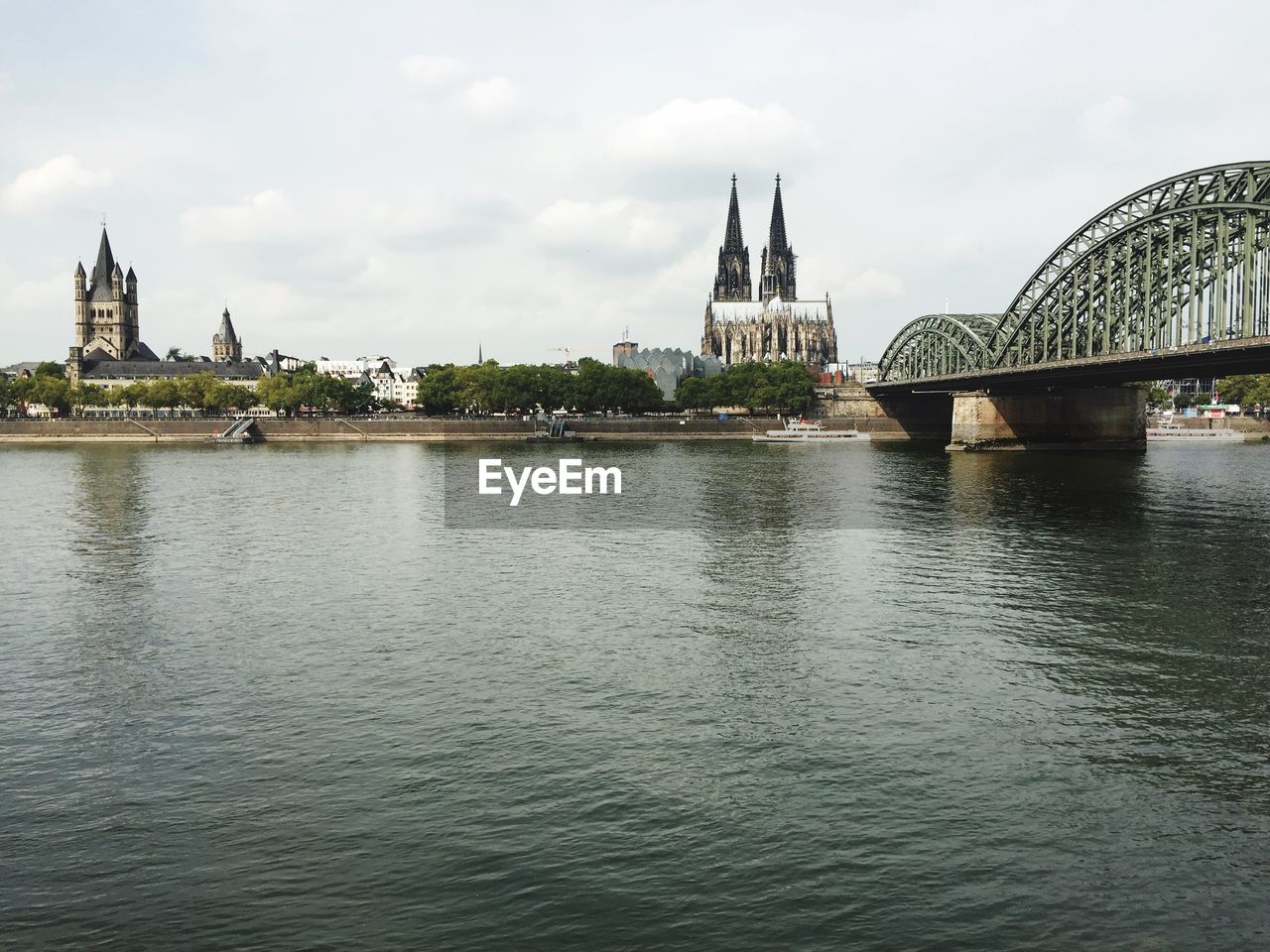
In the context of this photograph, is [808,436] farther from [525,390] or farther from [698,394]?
[525,390]

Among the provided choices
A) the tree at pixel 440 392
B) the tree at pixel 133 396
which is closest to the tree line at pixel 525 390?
the tree at pixel 440 392

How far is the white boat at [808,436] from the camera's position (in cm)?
14636

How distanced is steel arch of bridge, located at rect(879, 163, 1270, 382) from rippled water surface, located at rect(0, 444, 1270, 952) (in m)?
47.7

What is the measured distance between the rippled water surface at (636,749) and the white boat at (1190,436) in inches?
4601

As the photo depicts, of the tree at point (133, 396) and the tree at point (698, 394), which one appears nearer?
the tree at point (133, 396)

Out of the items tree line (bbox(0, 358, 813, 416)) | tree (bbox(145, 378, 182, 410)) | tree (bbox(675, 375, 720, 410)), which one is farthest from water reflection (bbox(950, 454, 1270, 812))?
tree (bbox(145, 378, 182, 410))

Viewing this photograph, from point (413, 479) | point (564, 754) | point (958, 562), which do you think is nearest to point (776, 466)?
point (413, 479)

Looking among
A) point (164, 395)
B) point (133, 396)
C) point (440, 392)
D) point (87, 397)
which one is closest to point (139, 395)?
point (133, 396)

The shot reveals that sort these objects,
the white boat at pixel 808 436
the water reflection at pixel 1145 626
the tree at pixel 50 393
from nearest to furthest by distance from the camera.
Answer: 1. the water reflection at pixel 1145 626
2. the white boat at pixel 808 436
3. the tree at pixel 50 393

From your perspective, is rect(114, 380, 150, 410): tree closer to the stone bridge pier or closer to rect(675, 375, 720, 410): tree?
rect(675, 375, 720, 410): tree

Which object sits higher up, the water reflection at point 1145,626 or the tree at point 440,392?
the tree at point 440,392

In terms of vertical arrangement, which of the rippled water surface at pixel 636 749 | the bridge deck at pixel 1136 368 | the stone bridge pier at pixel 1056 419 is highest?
the bridge deck at pixel 1136 368

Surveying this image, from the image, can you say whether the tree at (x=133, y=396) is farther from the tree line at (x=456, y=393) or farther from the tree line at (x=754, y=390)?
the tree line at (x=754, y=390)

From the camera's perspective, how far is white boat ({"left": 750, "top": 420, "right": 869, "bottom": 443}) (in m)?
146
